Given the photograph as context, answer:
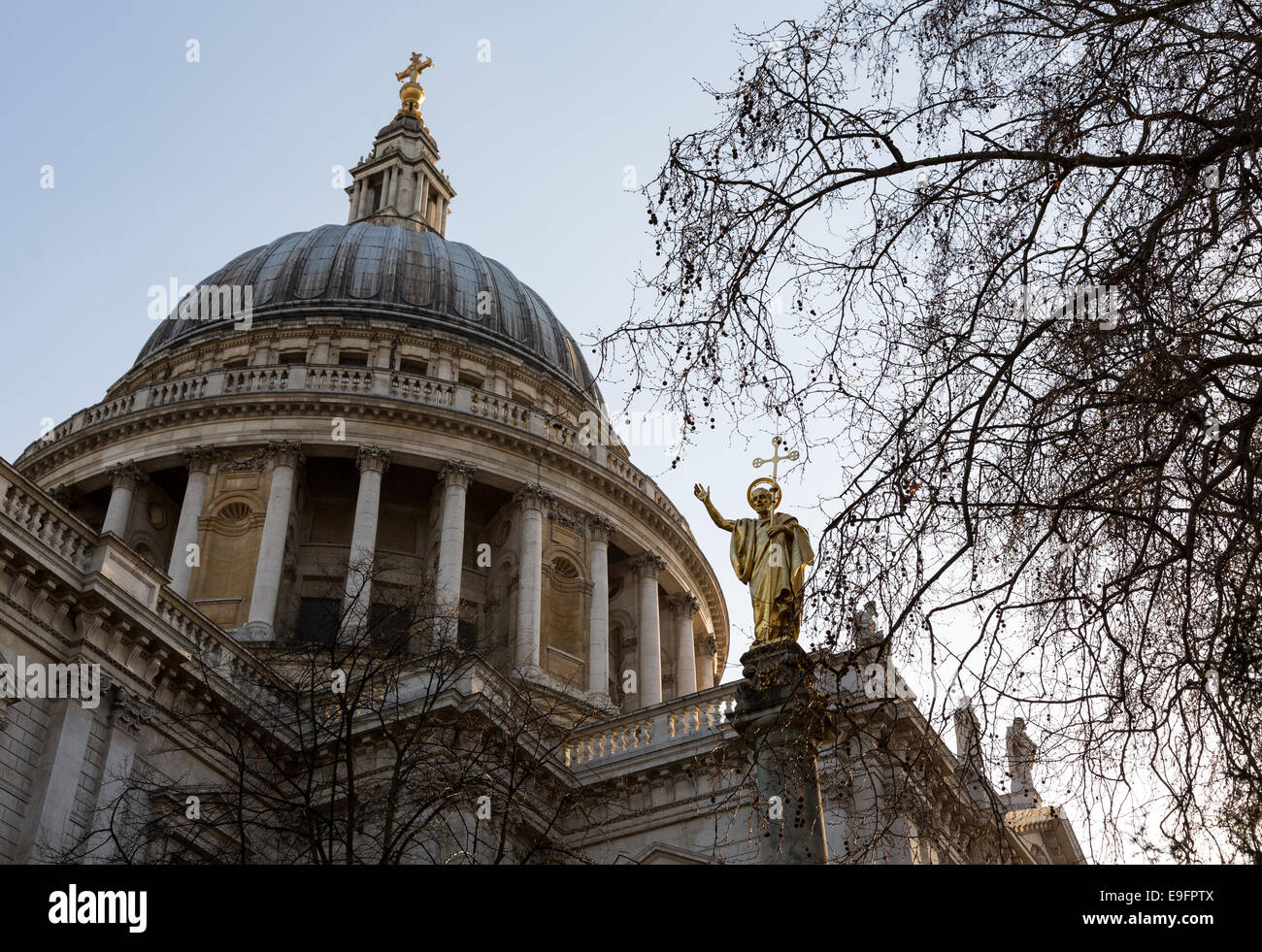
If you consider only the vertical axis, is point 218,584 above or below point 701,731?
above

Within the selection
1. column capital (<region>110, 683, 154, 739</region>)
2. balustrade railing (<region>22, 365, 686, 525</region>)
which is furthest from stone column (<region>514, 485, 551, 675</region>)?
column capital (<region>110, 683, 154, 739</region>)

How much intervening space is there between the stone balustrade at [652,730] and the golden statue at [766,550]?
8.26m

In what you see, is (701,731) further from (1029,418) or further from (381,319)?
(381,319)


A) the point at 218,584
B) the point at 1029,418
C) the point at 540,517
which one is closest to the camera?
the point at 1029,418

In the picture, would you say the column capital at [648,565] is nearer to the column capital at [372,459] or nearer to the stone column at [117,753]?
the column capital at [372,459]

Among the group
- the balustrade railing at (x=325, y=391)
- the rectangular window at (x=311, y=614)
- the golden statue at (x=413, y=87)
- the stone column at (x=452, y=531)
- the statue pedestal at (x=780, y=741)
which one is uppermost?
the golden statue at (x=413, y=87)

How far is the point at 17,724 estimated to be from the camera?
18672mm

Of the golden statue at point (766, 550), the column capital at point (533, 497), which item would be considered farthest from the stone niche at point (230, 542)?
the golden statue at point (766, 550)

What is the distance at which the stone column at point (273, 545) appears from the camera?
34562 mm

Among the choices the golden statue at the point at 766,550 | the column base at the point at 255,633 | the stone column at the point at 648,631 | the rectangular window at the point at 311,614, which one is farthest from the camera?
the stone column at the point at 648,631

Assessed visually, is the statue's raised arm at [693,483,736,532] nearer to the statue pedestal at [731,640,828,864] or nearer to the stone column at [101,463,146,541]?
the statue pedestal at [731,640,828,864]

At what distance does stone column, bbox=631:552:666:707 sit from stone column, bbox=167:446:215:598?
531 inches
